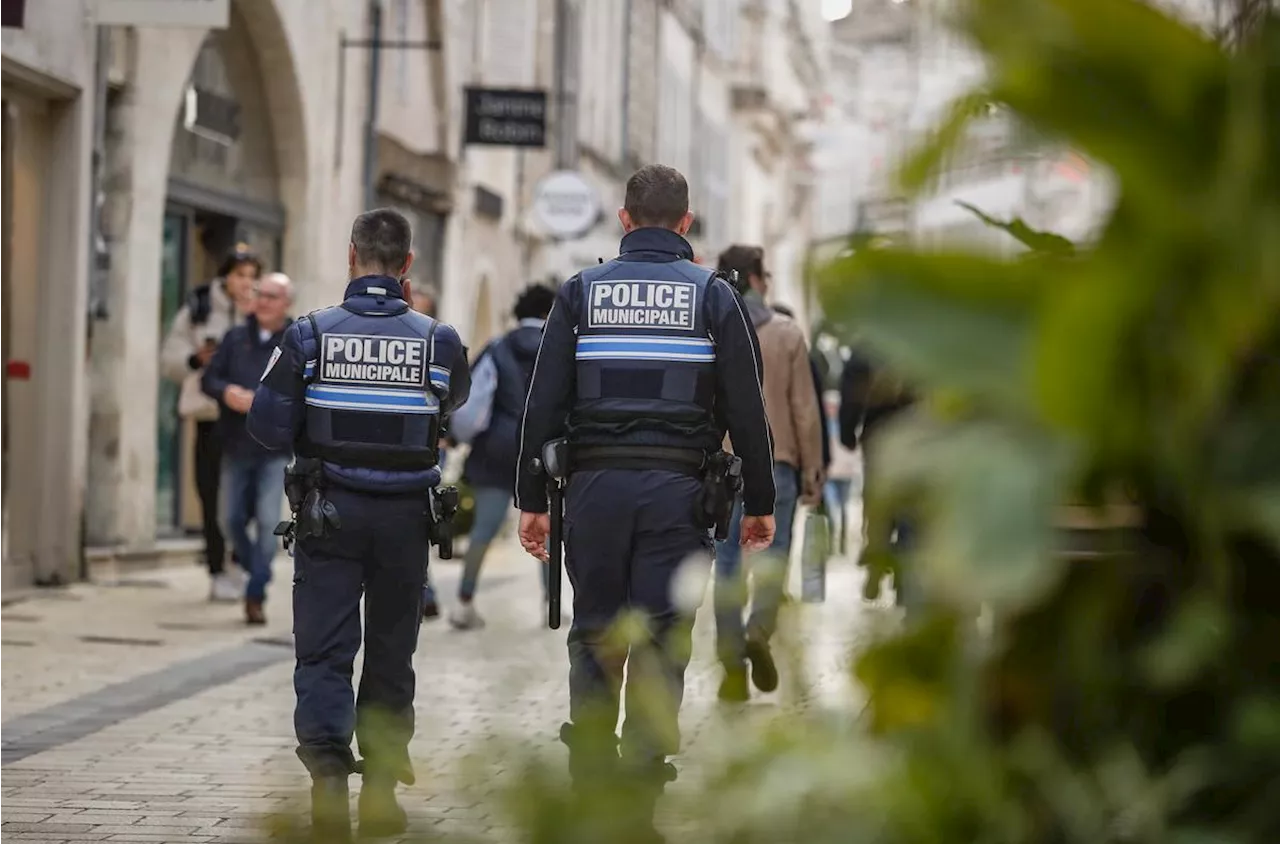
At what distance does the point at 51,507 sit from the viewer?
14.1m

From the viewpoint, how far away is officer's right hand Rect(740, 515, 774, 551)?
21.6 feet

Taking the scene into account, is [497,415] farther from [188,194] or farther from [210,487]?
[188,194]

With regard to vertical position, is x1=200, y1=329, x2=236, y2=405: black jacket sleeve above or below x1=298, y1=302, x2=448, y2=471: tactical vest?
below

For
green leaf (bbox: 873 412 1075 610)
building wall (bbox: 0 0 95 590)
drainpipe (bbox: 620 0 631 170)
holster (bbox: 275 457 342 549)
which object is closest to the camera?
green leaf (bbox: 873 412 1075 610)

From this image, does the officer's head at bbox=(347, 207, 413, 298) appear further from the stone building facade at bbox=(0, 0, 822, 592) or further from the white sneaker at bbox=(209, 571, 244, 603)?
the white sneaker at bbox=(209, 571, 244, 603)

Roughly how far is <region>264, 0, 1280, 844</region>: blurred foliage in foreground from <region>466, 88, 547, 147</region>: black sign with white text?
76.0ft

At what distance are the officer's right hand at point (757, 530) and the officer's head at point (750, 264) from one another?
10.8ft

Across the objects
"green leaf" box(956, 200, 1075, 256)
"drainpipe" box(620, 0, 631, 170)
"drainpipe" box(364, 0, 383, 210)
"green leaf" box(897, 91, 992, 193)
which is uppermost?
"drainpipe" box(620, 0, 631, 170)

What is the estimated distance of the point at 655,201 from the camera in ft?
21.2

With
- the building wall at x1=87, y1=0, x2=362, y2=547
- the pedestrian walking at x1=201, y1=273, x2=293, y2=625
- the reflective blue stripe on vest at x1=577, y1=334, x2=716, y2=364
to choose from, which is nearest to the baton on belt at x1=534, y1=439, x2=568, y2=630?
the reflective blue stripe on vest at x1=577, y1=334, x2=716, y2=364

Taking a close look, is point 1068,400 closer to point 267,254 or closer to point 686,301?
point 686,301

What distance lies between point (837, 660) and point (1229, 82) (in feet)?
1.37

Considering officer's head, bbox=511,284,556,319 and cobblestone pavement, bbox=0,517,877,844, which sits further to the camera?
officer's head, bbox=511,284,556,319

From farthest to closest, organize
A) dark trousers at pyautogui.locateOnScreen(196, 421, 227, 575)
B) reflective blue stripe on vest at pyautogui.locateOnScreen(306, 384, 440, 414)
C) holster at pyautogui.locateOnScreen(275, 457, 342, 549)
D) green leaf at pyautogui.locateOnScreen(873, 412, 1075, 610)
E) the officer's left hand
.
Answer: dark trousers at pyautogui.locateOnScreen(196, 421, 227, 575) → the officer's left hand → reflective blue stripe on vest at pyautogui.locateOnScreen(306, 384, 440, 414) → holster at pyautogui.locateOnScreen(275, 457, 342, 549) → green leaf at pyautogui.locateOnScreen(873, 412, 1075, 610)
